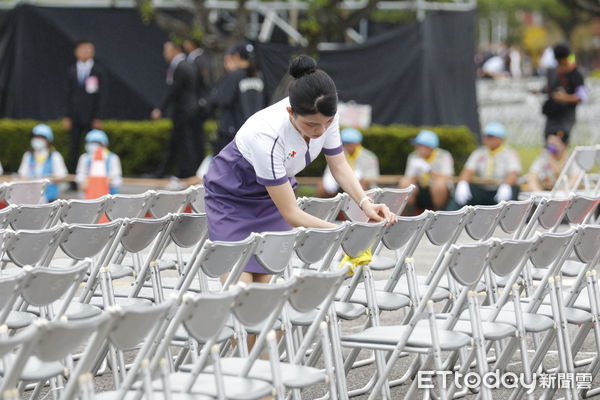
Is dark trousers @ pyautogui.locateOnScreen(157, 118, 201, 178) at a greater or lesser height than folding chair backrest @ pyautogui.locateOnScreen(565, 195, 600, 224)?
greater

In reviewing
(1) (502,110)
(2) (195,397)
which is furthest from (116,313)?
(1) (502,110)

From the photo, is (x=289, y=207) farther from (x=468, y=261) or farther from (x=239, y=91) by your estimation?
(x=239, y=91)

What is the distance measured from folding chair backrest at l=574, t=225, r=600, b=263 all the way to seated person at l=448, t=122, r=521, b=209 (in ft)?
18.4

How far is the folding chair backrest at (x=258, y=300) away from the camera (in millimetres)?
4941

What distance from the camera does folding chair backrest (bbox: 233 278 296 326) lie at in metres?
4.94

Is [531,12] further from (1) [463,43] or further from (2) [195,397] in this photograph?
(2) [195,397]

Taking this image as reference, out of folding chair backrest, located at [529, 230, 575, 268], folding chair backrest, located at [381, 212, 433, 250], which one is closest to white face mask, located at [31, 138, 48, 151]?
folding chair backrest, located at [381, 212, 433, 250]

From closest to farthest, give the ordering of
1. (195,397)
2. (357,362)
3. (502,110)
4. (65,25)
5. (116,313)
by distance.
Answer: (116,313)
(195,397)
(357,362)
(65,25)
(502,110)

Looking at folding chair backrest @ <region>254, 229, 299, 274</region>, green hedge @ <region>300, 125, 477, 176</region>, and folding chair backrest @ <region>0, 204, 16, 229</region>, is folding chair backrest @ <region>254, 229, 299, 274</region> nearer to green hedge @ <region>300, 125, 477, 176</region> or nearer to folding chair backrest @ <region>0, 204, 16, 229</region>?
folding chair backrest @ <region>0, 204, 16, 229</region>

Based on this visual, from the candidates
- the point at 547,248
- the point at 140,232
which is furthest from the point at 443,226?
the point at 140,232

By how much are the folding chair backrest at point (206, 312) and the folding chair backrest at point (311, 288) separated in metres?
0.33

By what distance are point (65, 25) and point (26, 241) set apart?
36.5ft

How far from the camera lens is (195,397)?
→ 494 centimetres

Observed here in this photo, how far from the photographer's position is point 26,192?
27.4 feet
